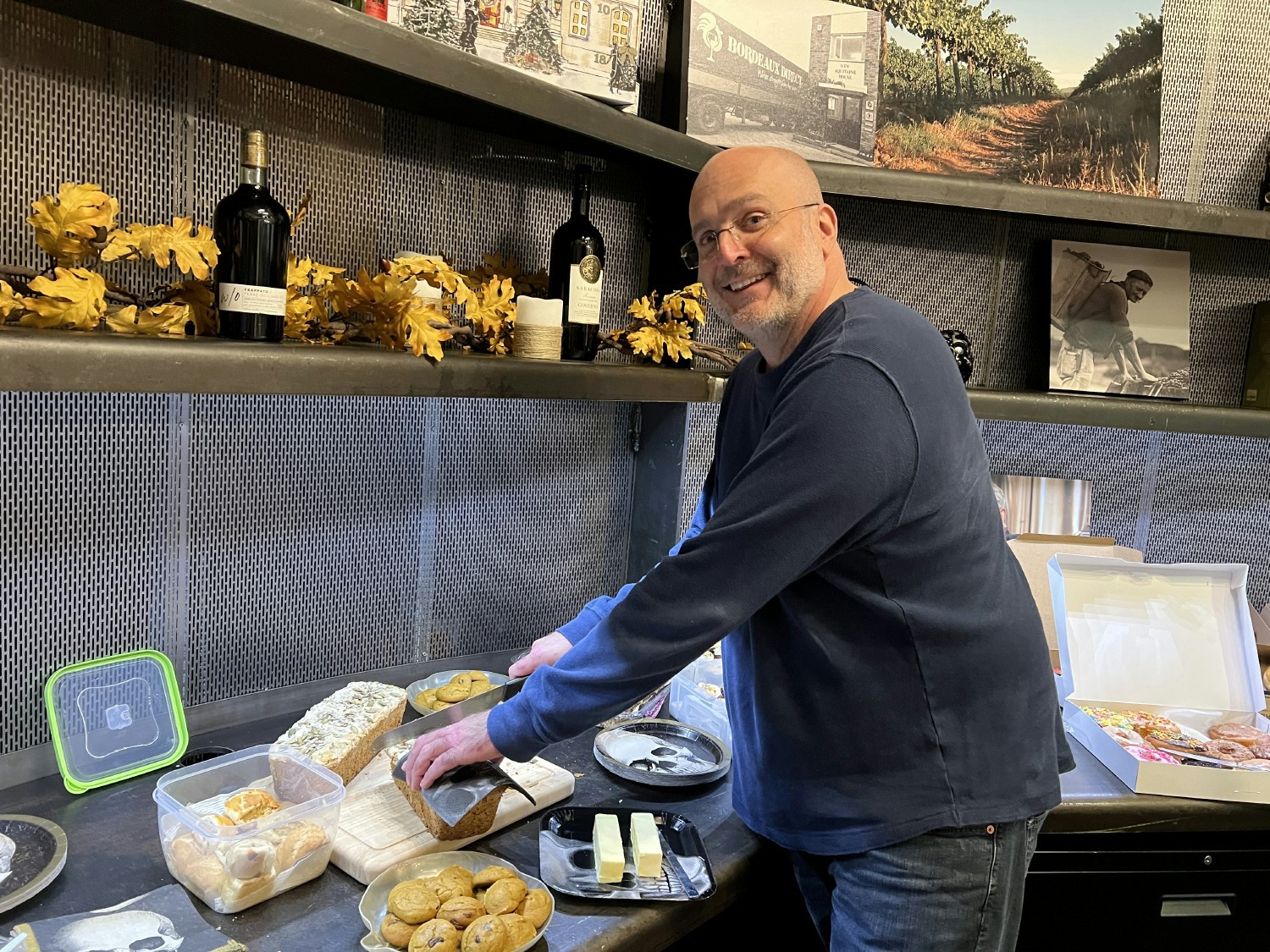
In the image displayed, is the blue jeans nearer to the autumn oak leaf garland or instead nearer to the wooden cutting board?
the wooden cutting board

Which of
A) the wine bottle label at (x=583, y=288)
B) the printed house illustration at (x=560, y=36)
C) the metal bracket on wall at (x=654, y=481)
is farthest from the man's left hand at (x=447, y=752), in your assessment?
the printed house illustration at (x=560, y=36)

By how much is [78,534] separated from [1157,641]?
212cm

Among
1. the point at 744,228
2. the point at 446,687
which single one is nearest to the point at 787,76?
the point at 744,228

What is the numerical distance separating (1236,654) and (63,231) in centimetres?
231

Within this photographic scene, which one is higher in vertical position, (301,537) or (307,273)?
(307,273)

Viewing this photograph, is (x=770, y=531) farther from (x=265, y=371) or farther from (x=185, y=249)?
(x=185, y=249)

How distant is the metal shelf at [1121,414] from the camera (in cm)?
207

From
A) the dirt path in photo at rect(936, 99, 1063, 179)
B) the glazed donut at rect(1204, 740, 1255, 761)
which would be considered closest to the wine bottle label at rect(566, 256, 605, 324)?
the dirt path in photo at rect(936, 99, 1063, 179)

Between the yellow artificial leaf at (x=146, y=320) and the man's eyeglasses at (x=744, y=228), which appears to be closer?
the yellow artificial leaf at (x=146, y=320)

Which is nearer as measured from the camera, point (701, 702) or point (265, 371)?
point (265, 371)

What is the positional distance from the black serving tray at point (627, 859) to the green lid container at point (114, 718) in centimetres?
65

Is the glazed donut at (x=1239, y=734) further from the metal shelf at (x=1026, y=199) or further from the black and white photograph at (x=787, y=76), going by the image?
the black and white photograph at (x=787, y=76)

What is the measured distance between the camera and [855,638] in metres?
Result: 1.26

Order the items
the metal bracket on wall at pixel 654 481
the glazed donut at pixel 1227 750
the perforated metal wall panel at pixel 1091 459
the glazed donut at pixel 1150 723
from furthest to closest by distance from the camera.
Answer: the perforated metal wall panel at pixel 1091 459
the metal bracket on wall at pixel 654 481
the glazed donut at pixel 1150 723
the glazed donut at pixel 1227 750
